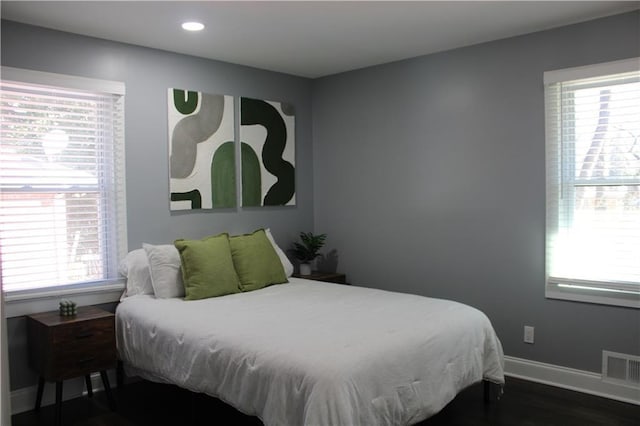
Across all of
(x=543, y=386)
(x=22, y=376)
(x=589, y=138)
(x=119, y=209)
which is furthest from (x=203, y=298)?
(x=589, y=138)

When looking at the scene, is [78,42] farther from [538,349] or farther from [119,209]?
[538,349]

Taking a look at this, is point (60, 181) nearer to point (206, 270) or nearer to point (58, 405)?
point (206, 270)

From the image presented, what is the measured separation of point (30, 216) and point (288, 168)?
228cm

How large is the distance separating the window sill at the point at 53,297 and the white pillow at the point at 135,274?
99mm

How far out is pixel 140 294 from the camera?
12.4 ft

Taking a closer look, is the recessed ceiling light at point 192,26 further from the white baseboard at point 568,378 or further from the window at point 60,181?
the white baseboard at point 568,378

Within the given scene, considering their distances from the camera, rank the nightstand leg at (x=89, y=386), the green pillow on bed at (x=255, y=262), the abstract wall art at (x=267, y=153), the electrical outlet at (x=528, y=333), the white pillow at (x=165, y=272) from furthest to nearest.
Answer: the abstract wall art at (x=267, y=153), the green pillow on bed at (x=255, y=262), the electrical outlet at (x=528, y=333), the white pillow at (x=165, y=272), the nightstand leg at (x=89, y=386)

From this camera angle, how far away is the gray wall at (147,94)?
11.3 feet

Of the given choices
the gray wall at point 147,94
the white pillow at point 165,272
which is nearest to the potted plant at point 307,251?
the gray wall at point 147,94

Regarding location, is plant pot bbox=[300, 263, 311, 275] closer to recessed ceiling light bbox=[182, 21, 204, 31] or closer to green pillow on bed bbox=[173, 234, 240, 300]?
green pillow on bed bbox=[173, 234, 240, 300]

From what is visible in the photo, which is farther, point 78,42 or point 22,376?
point 78,42

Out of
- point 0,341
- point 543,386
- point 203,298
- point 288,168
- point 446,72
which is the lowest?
point 543,386

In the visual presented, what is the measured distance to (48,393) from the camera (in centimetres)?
→ 352

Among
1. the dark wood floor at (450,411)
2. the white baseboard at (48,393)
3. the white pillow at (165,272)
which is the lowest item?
the dark wood floor at (450,411)
